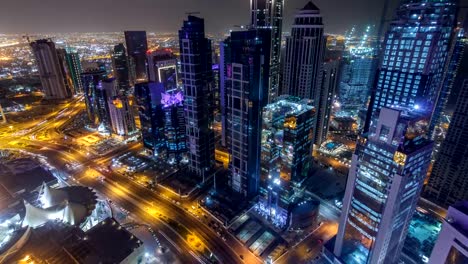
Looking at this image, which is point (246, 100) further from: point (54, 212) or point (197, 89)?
point (54, 212)

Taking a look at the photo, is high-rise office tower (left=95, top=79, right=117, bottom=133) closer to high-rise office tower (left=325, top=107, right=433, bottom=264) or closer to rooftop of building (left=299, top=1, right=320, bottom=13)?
rooftop of building (left=299, top=1, right=320, bottom=13)

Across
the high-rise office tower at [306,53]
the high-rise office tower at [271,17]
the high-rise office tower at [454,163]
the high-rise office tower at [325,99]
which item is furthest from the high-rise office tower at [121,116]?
the high-rise office tower at [454,163]

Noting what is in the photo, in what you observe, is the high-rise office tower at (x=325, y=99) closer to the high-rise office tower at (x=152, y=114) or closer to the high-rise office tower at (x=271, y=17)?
the high-rise office tower at (x=271, y=17)

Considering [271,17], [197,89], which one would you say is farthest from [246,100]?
[271,17]

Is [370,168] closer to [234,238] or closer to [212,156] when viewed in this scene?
[234,238]

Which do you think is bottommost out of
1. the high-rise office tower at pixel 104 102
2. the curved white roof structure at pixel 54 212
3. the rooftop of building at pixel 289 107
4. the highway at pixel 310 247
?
the highway at pixel 310 247

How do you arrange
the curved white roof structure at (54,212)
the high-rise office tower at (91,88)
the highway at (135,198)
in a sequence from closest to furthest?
the curved white roof structure at (54,212) → the highway at (135,198) → the high-rise office tower at (91,88)
